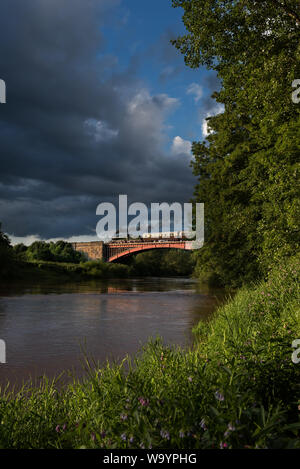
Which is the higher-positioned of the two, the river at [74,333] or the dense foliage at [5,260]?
the dense foliage at [5,260]

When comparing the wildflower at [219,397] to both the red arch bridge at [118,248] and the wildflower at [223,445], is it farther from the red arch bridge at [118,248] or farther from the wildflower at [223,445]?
the red arch bridge at [118,248]

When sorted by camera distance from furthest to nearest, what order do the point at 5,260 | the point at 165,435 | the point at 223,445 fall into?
the point at 5,260
the point at 165,435
the point at 223,445

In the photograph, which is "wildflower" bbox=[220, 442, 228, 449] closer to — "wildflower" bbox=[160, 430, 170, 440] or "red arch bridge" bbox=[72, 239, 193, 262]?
"wildflower" bbox=[160, 430, 170, 440]

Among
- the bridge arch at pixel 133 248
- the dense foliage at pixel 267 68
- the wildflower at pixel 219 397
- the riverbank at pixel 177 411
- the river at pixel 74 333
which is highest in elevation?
the dense foliage at pixel 267 68

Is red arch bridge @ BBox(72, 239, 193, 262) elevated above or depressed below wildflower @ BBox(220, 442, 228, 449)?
above

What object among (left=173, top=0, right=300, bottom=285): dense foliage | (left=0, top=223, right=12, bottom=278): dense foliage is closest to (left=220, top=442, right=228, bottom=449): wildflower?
(left=173, top=0, right=300, bottom=285): dense foliage


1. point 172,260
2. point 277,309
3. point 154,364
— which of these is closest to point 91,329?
point 277,309

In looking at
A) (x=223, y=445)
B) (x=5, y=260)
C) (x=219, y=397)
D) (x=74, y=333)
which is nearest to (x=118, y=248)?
(x=5, y=260)

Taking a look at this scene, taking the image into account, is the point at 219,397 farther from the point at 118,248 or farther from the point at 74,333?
the point at 118,248

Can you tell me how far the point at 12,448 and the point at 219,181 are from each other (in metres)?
18.4

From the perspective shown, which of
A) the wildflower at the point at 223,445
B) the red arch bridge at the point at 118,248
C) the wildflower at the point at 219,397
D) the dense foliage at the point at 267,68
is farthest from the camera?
the red arch bridge at the point at 118,248

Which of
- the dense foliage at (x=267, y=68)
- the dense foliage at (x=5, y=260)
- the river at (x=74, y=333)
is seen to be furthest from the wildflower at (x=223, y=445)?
the dense foliage at (x=5, y=260)

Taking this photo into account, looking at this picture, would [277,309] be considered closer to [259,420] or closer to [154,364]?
[154,364]

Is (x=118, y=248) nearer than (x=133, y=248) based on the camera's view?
No
